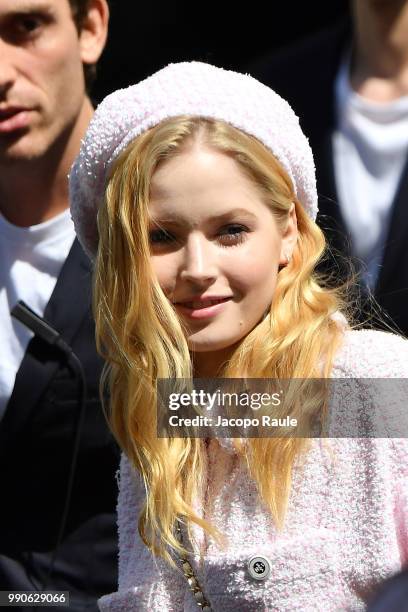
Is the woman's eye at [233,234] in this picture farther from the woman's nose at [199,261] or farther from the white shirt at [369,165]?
the white shirt at [369,165]

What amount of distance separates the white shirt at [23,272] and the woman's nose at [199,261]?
79cm

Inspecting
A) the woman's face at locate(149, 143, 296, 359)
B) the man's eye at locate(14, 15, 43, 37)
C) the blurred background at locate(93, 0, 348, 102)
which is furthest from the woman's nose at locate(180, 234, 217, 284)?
the blurred background at locate(93, 0, 348, 102)

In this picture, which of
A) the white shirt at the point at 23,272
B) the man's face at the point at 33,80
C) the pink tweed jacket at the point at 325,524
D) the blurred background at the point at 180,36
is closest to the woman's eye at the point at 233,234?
the pink tweed jacket at the point at 325,524

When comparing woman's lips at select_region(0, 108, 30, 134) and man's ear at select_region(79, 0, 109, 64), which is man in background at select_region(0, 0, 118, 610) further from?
man's ear at select_region(79, 0, 109, 64)

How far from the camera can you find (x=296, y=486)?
1.94 meters

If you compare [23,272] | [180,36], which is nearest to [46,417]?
[23,272]

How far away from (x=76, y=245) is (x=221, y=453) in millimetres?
802

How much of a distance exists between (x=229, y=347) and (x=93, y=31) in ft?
4.20

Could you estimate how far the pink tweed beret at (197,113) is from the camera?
2.02 m

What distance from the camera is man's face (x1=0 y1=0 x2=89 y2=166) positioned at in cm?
279

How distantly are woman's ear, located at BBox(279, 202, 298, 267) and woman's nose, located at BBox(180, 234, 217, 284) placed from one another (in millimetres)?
169

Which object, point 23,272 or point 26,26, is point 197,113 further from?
point 26,26

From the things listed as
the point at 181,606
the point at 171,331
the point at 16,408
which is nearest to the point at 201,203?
the point at 171,331

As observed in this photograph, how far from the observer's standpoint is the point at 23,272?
9.01 feet
